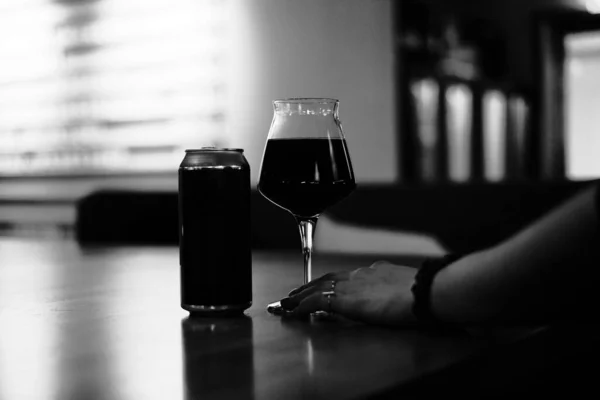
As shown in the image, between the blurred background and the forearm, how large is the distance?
256 cm

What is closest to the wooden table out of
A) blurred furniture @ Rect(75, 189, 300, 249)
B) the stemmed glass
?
the stemmed glass

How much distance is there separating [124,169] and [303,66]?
129cm

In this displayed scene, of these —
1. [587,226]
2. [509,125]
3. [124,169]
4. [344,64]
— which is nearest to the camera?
[587,226]

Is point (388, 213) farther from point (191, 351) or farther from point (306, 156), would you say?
point (191, 351)

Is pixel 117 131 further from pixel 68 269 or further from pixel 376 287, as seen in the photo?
pixel 376 287

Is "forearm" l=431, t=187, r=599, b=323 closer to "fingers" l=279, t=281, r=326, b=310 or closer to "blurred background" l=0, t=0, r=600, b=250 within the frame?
"fingers" l=279, t=281, r=326, b=310

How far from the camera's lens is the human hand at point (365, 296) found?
32.4 inches

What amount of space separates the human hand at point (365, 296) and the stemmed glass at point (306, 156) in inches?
3.5

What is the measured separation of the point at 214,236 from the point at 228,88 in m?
3.41

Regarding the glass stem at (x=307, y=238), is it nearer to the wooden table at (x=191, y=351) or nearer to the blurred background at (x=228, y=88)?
the wooden table at (x=191, y=351)

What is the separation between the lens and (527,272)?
0.72m

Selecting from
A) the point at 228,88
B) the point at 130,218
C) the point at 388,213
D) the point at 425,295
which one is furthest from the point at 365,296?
the point at 228,88

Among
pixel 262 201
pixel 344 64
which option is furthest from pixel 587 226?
pixel 344 64

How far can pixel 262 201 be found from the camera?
2.66m
